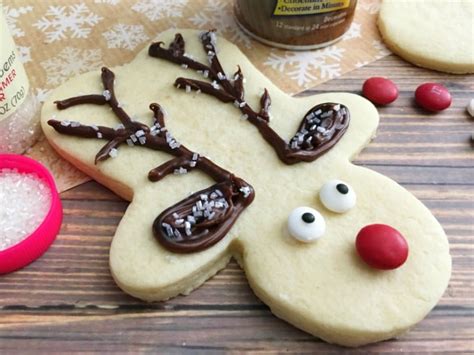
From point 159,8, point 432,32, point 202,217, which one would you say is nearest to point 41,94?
point 159,8

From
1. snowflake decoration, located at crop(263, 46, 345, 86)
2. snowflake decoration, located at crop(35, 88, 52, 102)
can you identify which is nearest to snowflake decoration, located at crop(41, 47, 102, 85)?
snowflake decoration, located at crop(35, 88, 52, 102)

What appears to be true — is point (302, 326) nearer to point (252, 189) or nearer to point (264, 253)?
point (264, 253)

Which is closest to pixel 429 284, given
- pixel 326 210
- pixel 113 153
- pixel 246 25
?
pixel 326 210

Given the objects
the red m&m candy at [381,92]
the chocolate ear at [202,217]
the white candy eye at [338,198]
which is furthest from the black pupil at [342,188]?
the red m&m candy at [381,92]

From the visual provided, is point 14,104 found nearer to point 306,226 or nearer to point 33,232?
point 33,232

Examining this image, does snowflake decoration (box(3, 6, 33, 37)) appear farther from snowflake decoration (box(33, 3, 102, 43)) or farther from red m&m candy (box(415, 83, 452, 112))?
red m&m candy (box(415, 83, 452, 112))
